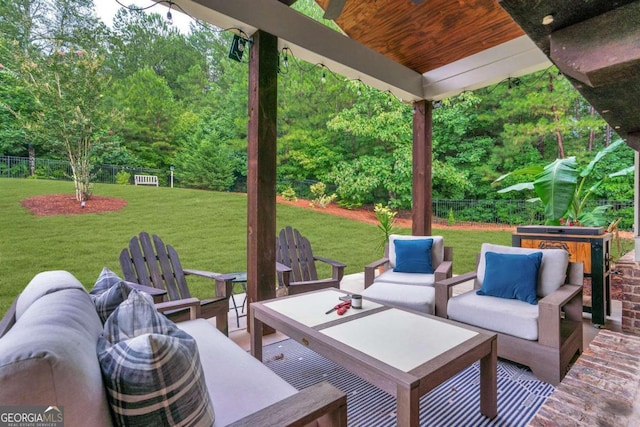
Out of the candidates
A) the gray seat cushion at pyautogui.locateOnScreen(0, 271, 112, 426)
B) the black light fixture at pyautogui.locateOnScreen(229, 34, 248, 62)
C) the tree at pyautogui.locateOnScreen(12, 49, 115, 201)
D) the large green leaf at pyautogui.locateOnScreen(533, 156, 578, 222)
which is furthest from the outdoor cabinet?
the tree at pyautogui.locateOnScreen(12, 49, 115, 201)

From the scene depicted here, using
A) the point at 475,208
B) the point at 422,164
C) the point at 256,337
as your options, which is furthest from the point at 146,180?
A: the point at 475,208

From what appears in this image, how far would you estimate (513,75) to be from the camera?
12.2ft

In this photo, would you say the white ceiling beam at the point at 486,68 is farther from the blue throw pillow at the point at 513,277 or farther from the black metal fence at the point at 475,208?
the black metal fence at the point at 475,208

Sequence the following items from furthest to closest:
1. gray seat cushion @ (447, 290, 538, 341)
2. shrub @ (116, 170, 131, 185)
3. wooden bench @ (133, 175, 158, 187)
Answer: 1. wooden bench @ (133, 175, 158, 187)
2. shrub @ (116, 170, 131, 185)
3. gray seat cushion @ (447, 290, 538, 341)

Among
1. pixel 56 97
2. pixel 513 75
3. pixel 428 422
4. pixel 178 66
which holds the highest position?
pixel 178 66

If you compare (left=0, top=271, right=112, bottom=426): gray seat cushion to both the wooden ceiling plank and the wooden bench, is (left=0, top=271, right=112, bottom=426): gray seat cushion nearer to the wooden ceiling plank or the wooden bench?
the wooden ceiling plank

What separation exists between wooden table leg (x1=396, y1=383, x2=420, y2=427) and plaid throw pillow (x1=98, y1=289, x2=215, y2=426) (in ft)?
2.62

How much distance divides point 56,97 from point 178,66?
309cm

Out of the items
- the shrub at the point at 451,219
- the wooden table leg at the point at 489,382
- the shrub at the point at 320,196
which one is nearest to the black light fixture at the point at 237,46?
the wooden table leg at the point at 489,382

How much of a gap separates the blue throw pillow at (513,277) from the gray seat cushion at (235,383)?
6.79 ft

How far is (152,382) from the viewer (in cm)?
79

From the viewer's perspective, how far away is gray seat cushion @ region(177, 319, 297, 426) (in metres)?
1.16

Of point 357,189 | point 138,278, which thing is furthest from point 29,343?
point 357,189

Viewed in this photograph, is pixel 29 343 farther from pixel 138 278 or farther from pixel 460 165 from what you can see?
pixel 460 165
